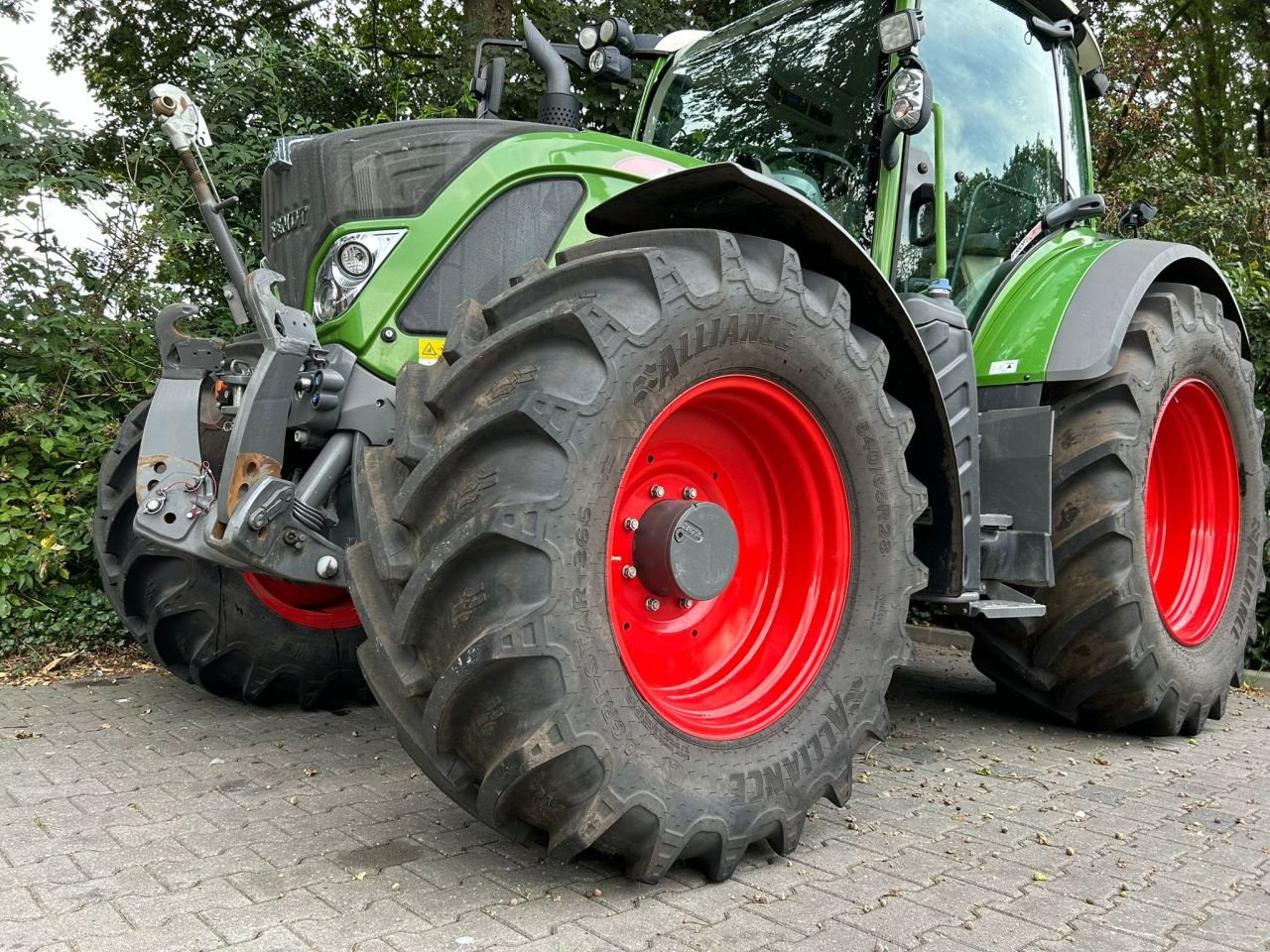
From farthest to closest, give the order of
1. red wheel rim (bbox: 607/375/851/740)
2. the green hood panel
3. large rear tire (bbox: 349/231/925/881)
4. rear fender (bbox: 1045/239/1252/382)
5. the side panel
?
the green hood panel → rear fender (bbox: 1045/239/1252/382) → the side panel → red wheel rim (bbox: 607/375/851/740) → large rear tire (bbox: 349/231/925/881)

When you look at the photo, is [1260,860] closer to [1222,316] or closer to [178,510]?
[1222,316]

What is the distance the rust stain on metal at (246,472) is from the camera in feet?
9.07

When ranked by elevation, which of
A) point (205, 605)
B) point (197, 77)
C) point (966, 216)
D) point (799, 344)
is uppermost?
point (197, 77)

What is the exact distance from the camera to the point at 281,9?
10.9 metres

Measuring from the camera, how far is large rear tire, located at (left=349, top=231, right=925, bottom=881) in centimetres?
218

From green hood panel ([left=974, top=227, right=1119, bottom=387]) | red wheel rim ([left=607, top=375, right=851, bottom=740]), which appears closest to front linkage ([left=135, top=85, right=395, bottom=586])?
red wheel rim ([left=607, top=375, right=851, bottom=740])

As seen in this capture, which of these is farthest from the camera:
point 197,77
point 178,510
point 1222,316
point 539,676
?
point 197,77

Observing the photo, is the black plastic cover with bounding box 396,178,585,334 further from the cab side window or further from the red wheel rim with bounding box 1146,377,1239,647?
the red wheel rim with bounding box 1146,377,1239,647

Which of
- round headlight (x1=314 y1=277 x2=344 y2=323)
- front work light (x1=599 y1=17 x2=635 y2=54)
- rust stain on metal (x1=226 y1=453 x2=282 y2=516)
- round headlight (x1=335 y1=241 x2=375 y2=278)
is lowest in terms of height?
rust stain on metal (x1=226 y1=453 x2=282 y2=516)

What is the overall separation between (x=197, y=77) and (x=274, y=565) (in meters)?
6.32

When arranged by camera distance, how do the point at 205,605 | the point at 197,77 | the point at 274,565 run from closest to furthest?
the point at 274,565
the point at 205,605
the point at 197,77

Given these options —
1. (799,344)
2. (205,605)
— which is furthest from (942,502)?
(205,605)

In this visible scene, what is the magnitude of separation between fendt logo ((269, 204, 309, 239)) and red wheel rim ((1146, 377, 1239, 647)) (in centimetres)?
341

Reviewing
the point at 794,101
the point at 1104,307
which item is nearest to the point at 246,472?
the point at 794,101
